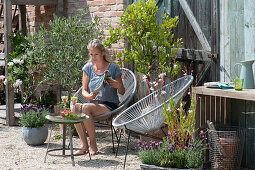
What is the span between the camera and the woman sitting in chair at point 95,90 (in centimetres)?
507

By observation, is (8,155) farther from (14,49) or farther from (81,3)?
(81,3)

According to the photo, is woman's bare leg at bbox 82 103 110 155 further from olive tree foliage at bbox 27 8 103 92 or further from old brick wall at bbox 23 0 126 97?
old brick wall at bbox 23 0 126 97

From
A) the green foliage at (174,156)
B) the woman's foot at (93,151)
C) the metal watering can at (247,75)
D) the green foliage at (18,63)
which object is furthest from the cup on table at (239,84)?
the green foliage at (18,63)

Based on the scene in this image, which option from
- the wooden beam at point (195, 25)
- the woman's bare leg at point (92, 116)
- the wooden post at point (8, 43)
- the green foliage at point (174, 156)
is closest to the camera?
the green foliage at point (174, 156)

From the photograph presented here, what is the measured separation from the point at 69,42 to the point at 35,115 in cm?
114

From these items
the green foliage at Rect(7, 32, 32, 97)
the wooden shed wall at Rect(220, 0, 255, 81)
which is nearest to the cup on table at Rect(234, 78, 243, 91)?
the wooden shed wall at Rect(220, 0, 255, 81)

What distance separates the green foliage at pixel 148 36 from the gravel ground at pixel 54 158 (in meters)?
1.05

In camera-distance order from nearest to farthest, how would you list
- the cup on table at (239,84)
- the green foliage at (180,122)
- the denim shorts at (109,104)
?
the cup on table at (239,84) < the green foliage at (180,122) < the denim shorts at (109,104)

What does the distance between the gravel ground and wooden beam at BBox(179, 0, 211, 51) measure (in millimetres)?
1470

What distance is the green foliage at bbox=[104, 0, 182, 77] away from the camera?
5.17 m

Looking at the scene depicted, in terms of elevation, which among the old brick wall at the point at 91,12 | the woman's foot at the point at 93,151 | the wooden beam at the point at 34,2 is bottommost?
the woman's foot at the point at 93,151

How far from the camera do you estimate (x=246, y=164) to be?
4.46m

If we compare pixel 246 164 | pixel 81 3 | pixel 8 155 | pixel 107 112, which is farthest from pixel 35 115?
pixel 246 164

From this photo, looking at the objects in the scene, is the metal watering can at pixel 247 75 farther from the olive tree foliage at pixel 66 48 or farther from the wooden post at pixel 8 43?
the wooden post at pixel 8 43
